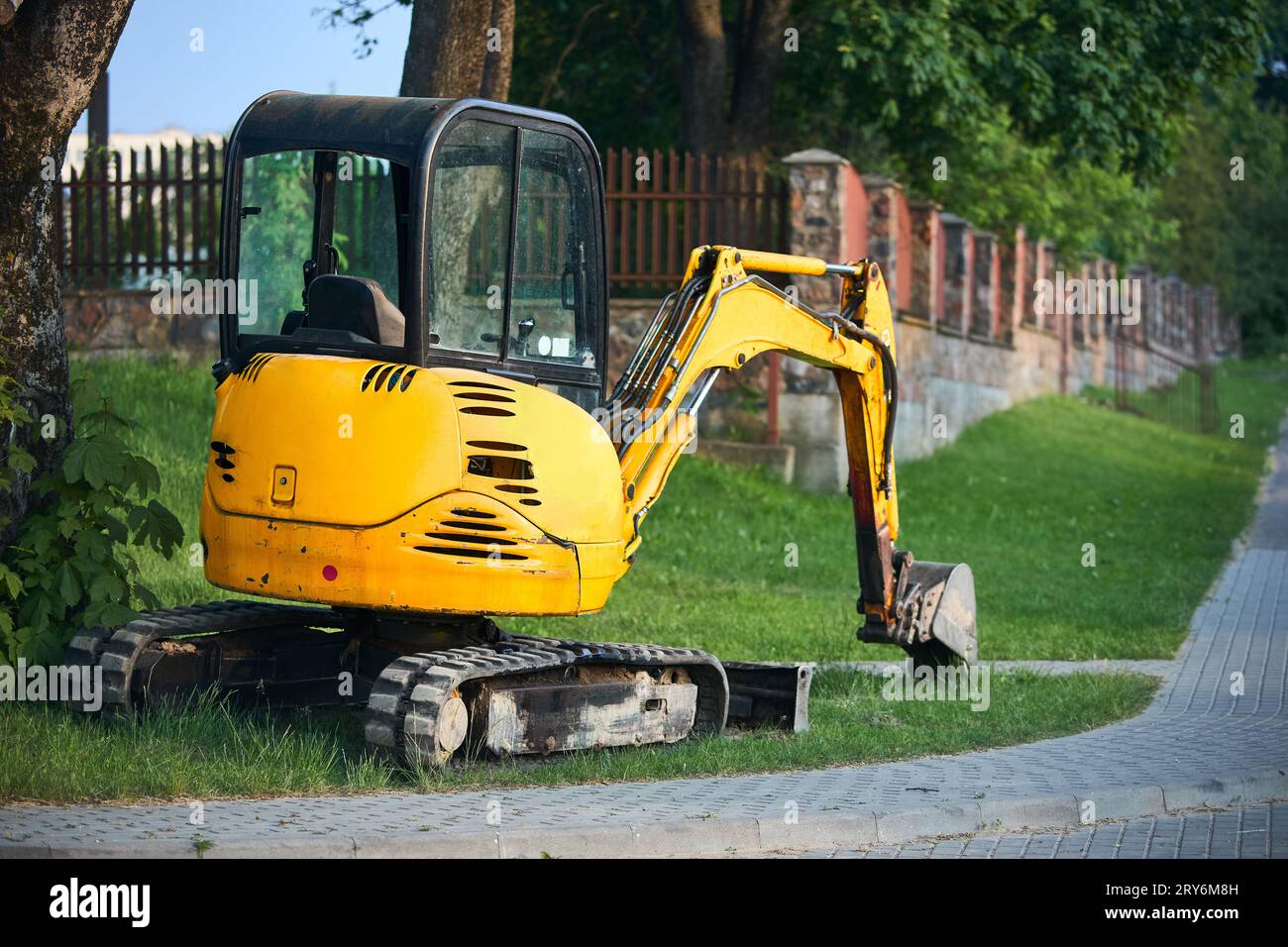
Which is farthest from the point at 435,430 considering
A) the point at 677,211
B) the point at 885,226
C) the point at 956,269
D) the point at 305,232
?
the point at 956,269

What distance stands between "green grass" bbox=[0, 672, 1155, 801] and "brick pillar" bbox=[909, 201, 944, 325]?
16.0 metres

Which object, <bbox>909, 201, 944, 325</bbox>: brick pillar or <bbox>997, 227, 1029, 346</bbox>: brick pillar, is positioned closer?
<bbox>909, 201, 944, 325</bbox>: brick pillar

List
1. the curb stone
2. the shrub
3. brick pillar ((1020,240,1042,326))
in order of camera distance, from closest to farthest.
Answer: the curb stone
the shrub
brick pillar ((1020,240,1042,326))

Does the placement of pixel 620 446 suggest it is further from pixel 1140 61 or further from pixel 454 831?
pixel 1140 61

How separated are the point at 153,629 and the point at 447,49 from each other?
869 centimetres

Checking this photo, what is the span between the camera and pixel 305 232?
8844 millimetres

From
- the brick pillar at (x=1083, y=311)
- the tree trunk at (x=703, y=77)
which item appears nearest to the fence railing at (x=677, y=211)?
the tree trunk at (x=703, y=77)

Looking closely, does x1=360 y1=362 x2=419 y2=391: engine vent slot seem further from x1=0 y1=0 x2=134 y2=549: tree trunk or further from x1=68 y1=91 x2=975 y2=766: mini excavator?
x1=0 y1=0 x2=134 y2=549: tree trunk

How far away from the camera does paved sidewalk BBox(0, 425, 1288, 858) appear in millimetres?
6809

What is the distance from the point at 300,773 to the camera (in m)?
7.91
